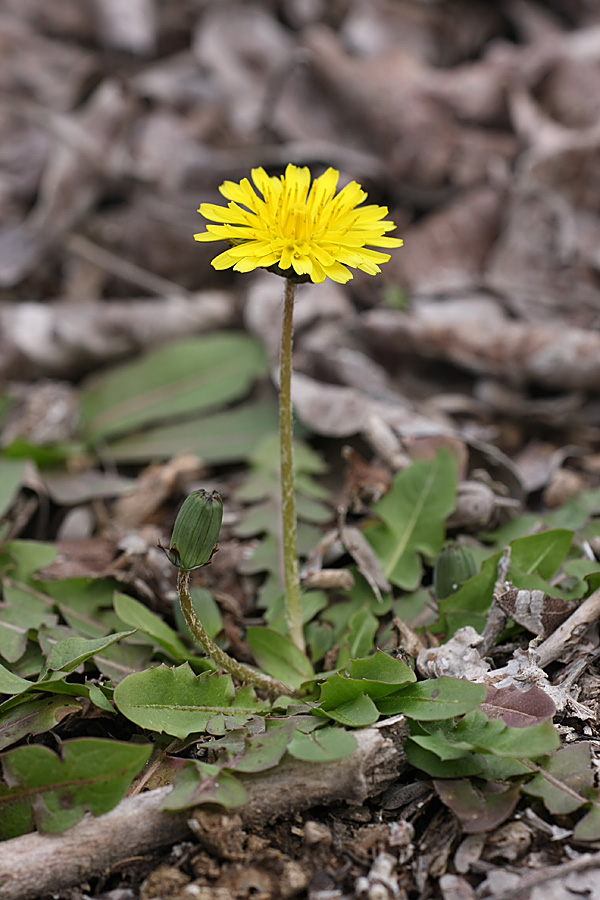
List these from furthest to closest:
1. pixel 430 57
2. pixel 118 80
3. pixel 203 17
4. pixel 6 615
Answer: pixel 203 17 < pixel 430 57 < pixel 118 80 < pixel 6 615

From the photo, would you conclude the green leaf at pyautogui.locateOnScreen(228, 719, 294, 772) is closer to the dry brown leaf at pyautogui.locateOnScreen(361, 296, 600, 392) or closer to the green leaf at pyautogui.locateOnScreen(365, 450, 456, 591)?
the green leaf at pyautogui.locateOnScreen(365, 450, 456, 591)

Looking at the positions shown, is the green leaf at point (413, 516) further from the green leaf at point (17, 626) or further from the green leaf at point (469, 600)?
the green leaf at point (17, 626)

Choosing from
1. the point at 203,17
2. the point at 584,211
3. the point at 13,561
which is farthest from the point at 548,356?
the point at 203,17

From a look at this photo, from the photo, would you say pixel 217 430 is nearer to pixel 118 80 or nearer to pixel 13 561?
pixel 13 561

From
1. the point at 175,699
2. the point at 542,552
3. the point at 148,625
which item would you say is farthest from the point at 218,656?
the point at 542,552

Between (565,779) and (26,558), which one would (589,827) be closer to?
(565,779)
